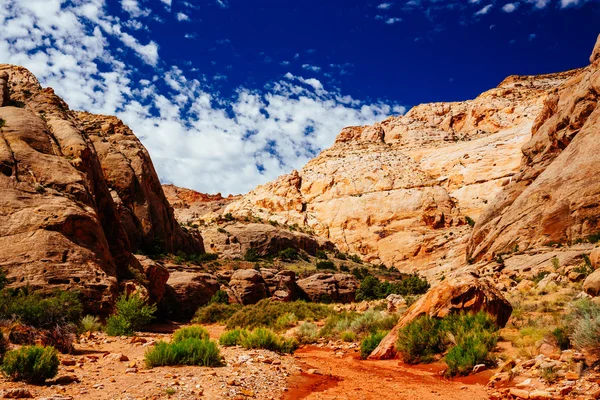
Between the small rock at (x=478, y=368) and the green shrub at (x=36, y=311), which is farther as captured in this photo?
the green shrub at (x=36, y=311)

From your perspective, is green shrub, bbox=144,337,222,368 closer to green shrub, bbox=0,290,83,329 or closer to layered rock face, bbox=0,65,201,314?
green shrub, bbox=0,290,83,329

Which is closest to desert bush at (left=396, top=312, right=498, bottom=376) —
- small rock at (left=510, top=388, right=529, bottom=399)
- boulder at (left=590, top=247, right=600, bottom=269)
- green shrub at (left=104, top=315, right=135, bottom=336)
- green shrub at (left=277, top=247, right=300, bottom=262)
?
small rock at (left=510, top=388, right=529, bottom=399)

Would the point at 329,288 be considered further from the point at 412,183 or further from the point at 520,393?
the point at 412,183

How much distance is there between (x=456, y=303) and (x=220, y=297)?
19015mm

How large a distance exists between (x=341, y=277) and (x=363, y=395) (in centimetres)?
2860

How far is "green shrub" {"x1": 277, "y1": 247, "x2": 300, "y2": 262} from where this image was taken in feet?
157

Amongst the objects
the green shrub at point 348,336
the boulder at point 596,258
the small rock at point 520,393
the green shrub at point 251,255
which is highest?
the green shrub at point 251,255

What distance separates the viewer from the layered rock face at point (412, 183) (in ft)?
201

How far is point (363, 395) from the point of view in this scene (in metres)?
7.23

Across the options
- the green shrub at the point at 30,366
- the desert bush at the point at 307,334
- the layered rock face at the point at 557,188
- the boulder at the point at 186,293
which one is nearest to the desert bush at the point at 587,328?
the green shrub at the point at 30,366

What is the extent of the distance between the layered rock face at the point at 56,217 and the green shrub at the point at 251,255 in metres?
20.9

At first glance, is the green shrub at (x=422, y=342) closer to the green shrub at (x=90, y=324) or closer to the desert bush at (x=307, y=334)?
the desert bush at (x=307, y=334)

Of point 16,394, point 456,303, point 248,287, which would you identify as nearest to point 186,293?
point 248,287

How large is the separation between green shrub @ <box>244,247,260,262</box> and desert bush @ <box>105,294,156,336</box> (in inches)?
1073
